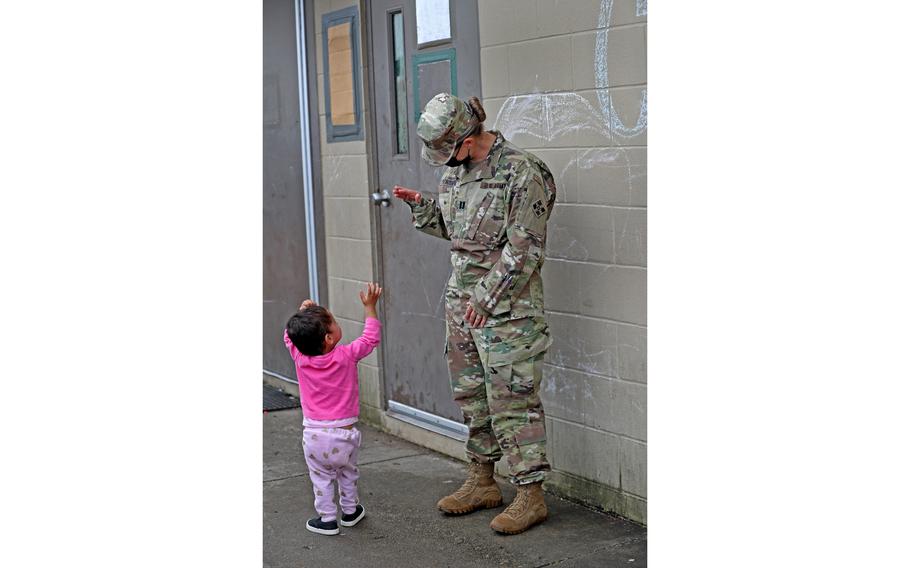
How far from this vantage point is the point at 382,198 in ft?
20.1

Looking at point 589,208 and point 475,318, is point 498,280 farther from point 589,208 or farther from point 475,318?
point 589,208

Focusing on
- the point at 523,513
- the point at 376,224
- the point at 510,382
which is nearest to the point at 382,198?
the point at 376,224

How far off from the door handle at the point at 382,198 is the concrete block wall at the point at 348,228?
107mm

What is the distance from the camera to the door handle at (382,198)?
20.0 ft

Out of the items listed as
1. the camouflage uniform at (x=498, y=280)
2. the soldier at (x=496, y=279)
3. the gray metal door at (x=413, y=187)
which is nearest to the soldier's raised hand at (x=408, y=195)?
the soldier at (x=496, y=279)

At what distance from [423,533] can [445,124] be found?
5.56ft

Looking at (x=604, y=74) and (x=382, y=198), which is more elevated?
(x=604, y=74)

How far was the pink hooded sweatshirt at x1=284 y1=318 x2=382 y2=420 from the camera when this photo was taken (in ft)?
14.7

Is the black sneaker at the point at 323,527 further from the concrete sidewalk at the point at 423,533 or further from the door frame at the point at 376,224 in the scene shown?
the door frame at the point at 376,224

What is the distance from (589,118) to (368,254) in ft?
6.76

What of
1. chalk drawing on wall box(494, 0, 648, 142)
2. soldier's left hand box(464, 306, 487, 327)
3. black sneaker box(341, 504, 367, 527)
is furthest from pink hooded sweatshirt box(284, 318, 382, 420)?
chalk drawing on wall box(494, 0, 648, 142)

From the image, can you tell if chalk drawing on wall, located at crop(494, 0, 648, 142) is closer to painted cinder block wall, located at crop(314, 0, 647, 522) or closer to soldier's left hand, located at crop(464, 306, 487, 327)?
painted cinder block wall, located at crop(314, 0, 647, 522)

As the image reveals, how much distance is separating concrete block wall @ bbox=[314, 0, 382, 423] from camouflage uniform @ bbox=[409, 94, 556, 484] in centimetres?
165

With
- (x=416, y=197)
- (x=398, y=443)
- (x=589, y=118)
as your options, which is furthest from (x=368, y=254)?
(x=589, y=118)
